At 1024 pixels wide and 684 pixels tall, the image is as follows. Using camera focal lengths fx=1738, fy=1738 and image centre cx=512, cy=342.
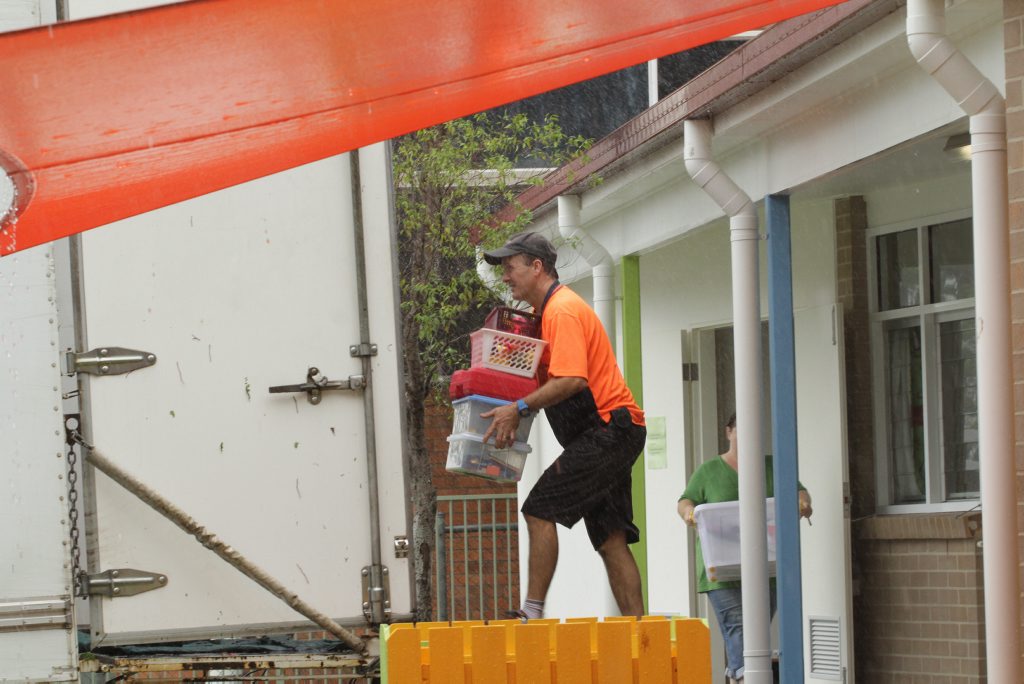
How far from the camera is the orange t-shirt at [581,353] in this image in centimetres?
702

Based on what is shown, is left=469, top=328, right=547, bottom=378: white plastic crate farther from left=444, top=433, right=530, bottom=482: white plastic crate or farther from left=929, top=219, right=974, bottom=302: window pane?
left=929, top=219, right=974, bottom=302: window pane

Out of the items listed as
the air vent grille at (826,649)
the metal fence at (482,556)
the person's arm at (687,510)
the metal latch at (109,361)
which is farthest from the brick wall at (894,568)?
the metal fence at (482,556)

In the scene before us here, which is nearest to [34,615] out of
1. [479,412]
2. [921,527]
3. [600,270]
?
[479,412]

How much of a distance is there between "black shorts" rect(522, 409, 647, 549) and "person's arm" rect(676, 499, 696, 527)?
3113mm

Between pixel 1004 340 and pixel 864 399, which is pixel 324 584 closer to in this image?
pixel 1004 340

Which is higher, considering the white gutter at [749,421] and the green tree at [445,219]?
the green tree at [445,219]

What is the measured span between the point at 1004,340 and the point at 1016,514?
0.63 m

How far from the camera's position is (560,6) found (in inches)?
207

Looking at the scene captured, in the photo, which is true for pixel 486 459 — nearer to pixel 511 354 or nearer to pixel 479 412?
pixel 479 412

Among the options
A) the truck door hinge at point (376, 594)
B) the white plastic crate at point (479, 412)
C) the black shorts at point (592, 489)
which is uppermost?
the white plastic crate at point (479, 412)

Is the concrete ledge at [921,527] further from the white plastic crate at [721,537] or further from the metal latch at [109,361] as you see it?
the metal latch at [109,361]

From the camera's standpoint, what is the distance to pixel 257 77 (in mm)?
5117

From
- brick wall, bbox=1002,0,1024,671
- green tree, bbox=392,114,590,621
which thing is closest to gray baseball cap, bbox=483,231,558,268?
brick wall, bbox=1002,0,1024,671

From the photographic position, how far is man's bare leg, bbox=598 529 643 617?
23.0 feet
